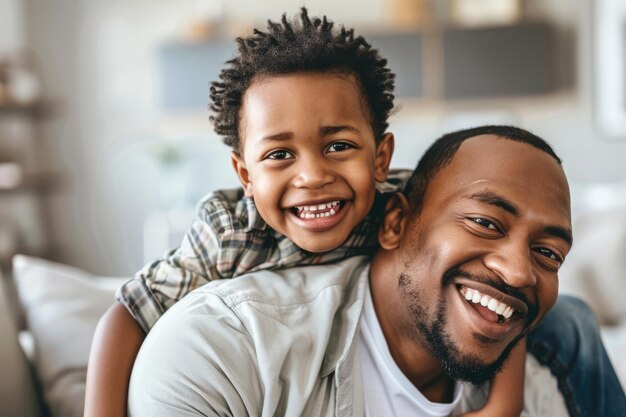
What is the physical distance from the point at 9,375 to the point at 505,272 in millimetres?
856

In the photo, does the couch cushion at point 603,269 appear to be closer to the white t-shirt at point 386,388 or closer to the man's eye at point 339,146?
the white t-shirt at point 386,388

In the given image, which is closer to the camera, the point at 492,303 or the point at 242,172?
the point at 492,303

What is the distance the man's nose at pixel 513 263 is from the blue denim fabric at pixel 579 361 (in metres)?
0.38

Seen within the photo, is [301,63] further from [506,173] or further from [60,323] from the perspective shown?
[60,323]

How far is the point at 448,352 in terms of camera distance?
1.12 metres

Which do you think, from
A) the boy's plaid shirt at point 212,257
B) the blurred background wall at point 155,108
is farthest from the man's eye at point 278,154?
the blurred background wall at point 155,108

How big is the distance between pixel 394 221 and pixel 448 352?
0.25 metres

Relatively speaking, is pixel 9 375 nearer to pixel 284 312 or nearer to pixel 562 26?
pixel 284 312

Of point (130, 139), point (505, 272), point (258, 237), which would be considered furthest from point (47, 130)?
point (505, 272)

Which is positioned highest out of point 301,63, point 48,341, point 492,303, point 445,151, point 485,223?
point 301,63

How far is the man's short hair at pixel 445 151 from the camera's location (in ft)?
3.85

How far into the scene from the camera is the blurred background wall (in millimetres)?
4406

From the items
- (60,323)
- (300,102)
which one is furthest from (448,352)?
(60,323)

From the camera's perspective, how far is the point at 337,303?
46.4 inches
